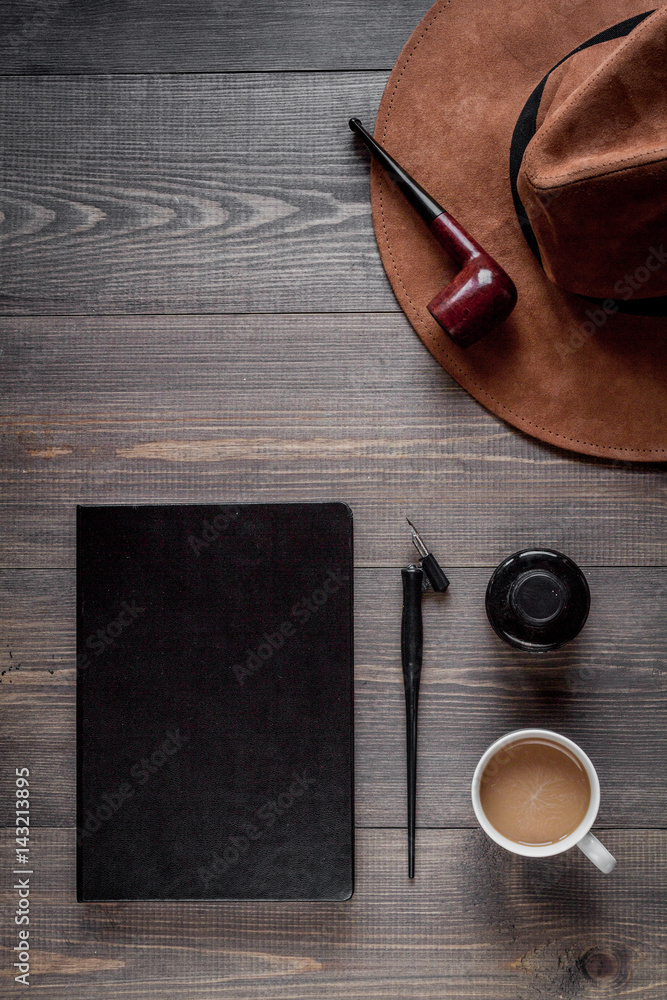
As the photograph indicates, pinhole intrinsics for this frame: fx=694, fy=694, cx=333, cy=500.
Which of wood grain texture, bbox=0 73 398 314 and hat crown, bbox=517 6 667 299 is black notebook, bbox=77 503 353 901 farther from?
hat crown, bbox=517 6 667 299

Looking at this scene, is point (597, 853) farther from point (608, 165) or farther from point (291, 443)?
point (608, 165)

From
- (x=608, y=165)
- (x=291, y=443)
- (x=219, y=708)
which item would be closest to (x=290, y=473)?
(x=291, y=443)

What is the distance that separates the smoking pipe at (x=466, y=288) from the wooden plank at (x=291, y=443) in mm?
64

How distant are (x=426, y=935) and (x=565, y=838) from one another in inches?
7.8

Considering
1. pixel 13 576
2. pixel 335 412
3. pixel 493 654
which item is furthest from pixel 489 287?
pixel 13 576

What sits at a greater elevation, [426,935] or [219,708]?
[219,708]

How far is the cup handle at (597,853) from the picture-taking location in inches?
25.8

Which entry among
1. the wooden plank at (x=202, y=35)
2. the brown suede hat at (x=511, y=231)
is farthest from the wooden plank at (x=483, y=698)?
the wooden plank at (x=202, y=35)

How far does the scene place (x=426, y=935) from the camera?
2.45 feet

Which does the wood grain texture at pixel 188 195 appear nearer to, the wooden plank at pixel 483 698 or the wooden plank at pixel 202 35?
the wooden plank at pixel 202 35

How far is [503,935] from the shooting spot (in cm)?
75

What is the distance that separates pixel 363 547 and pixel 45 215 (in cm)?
52

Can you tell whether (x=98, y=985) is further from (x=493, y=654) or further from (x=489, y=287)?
(x=489, y=287)

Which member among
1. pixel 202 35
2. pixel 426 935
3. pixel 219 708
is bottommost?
pixel 426 935
